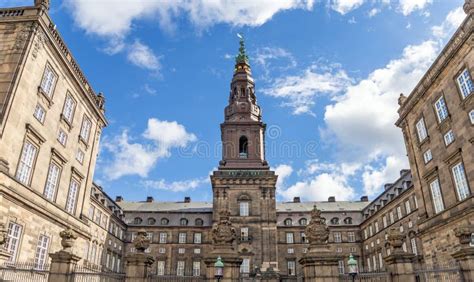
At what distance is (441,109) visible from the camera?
90.7 feet

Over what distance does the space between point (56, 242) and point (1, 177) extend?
26.8ft

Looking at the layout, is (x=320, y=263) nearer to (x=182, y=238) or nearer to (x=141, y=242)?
(x=141, y=242)

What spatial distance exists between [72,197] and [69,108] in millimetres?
7102

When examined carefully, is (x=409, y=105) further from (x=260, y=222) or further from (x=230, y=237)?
(x=260, y=222)

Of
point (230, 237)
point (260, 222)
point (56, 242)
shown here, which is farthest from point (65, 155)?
point (260, 222)

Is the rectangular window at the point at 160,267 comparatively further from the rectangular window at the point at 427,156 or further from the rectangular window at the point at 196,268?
the rectangular window at the point at 427,156

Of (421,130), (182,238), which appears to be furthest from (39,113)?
(182,238)

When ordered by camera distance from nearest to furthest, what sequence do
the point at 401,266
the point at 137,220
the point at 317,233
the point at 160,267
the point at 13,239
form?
the point at 401,266
the point at 317,233
the point at 13,239
the point at 160,267
the point at 137,220

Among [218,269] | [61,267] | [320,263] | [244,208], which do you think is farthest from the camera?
[244,208]

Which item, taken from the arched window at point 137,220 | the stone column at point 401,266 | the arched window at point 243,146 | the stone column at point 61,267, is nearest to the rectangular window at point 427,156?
the stone column at point 401,266

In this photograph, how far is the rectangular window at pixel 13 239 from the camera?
19547 millimetres

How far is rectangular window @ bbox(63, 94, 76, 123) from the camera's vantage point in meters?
26.8

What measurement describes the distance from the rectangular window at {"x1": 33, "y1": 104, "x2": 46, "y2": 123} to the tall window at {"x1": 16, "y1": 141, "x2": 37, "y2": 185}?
5.88 feet

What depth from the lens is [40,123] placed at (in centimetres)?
2294
